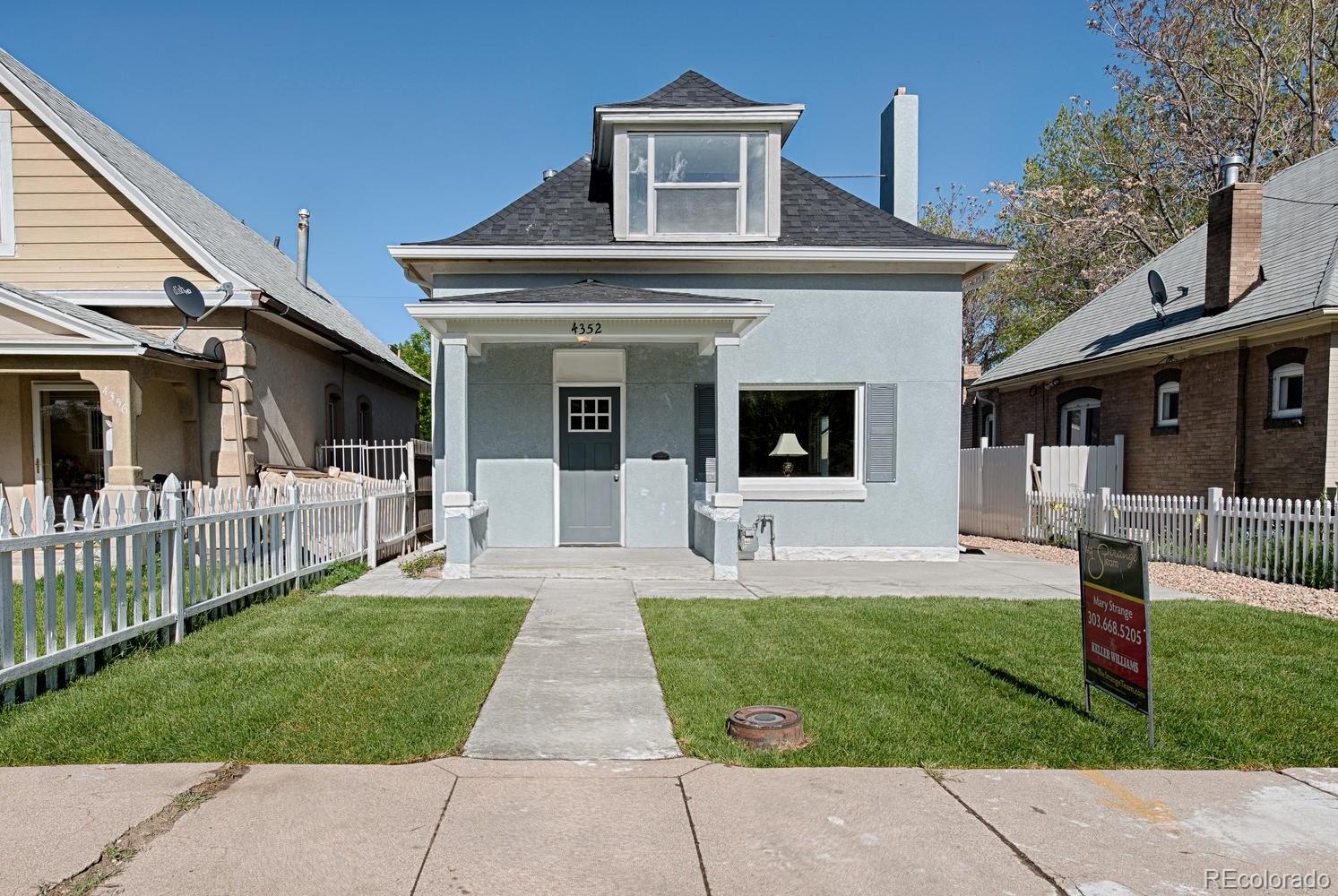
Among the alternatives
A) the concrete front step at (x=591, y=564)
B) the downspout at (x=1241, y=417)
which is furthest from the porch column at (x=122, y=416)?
the downspout at (x=1241, y=417)

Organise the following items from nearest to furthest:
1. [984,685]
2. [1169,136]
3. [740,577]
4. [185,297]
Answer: [984,685]
[740,577]
[185,297]
[1169,136]

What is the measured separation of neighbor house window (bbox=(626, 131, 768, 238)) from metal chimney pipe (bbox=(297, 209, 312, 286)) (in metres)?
9.99

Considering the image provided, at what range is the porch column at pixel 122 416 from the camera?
988 cm

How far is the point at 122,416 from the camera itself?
999 cm

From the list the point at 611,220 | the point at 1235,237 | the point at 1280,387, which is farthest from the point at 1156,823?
the point at 1235,237

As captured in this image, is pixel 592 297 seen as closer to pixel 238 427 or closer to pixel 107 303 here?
pixel 238 427

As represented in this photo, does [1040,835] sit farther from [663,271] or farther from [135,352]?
[135,352]

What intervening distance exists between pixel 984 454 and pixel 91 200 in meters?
16.6

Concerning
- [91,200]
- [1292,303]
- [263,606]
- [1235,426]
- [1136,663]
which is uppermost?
[91,200]

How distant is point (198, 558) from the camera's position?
271 inches

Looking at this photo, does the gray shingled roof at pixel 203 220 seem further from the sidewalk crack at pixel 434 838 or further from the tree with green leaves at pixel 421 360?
the tree with green leaves at pixel 421 360

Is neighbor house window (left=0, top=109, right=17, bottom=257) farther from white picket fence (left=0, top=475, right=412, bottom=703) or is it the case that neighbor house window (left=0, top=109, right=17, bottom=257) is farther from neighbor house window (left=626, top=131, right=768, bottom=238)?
neighbor house window (left=626, top=131, right=768, bottom=238)

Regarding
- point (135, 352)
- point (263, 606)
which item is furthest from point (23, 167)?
point (263, 606)

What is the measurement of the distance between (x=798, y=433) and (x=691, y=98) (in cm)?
527
